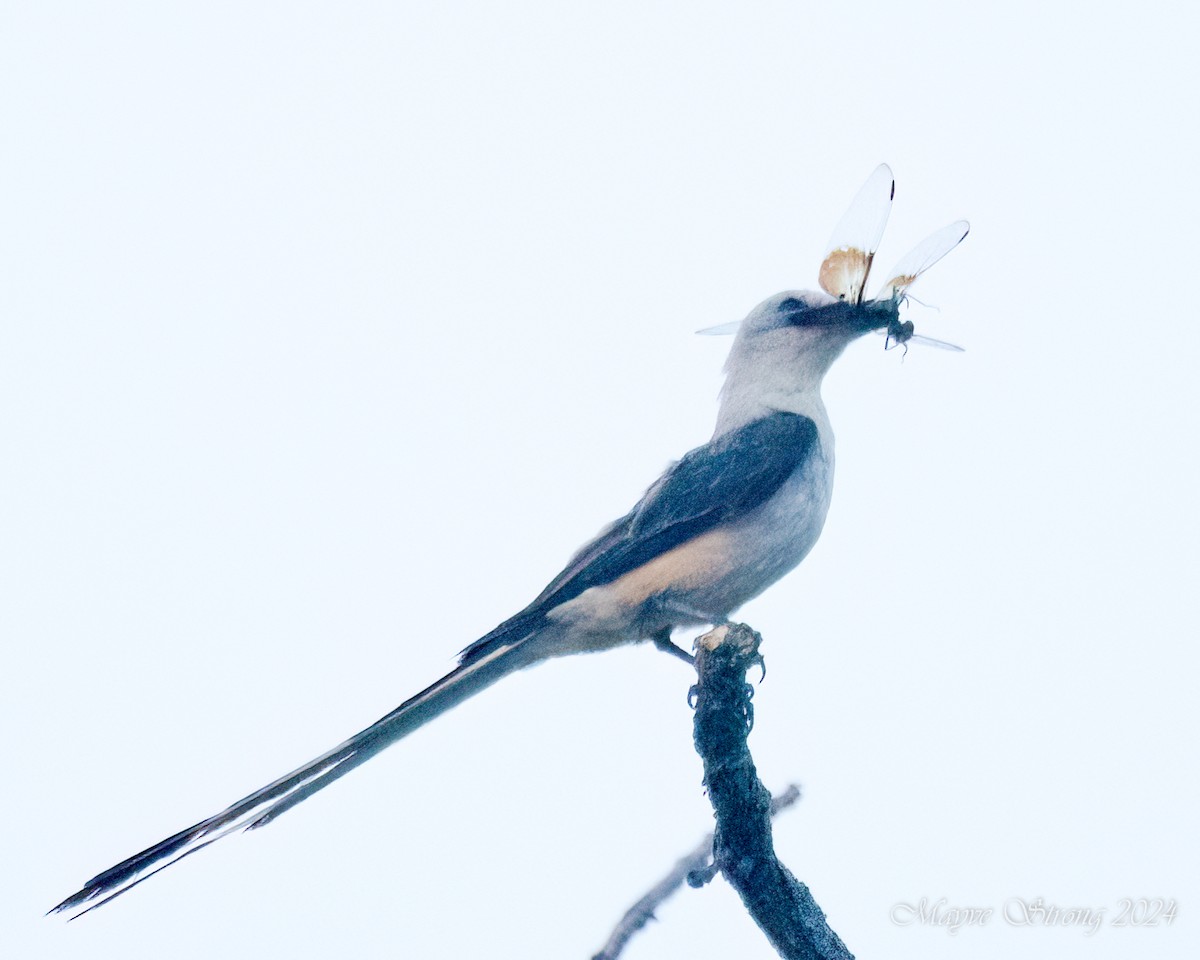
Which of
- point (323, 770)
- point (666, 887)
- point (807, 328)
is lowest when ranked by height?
point (666, 887)

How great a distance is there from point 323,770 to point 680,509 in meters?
1.49

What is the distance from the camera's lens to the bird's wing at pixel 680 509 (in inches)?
171

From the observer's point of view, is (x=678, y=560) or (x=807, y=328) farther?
(x=807, y=328)

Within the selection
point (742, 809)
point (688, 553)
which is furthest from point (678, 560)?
point (742, 809)

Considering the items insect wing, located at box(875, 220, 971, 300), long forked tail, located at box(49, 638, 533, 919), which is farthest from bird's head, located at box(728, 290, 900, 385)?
long forked tail, located at box(49, 638, 533, 919)

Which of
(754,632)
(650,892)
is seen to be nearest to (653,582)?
(754,632)

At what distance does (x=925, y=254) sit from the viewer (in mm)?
4664

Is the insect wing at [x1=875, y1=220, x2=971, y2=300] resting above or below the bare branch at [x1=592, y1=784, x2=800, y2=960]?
above

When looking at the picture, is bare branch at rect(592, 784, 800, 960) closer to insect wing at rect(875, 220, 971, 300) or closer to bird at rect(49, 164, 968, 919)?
bird at rect(49, 164, 968, 919)

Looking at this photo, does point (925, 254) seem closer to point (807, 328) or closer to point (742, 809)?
point (807, 328)

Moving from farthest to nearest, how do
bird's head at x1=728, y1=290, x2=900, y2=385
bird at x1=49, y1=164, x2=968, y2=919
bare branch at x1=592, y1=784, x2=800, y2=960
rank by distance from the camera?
bird's head at x1=728, y1=290, x2=900, y2=385, bird at x1=49, y1=164, x2=968, y2=919, bare branch at x1=592, y1=784, x2=800, y2=960

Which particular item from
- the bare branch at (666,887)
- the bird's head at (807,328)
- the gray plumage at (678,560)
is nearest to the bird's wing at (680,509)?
the gray plumage at (678,560)

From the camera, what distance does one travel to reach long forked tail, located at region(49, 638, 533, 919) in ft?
11.5

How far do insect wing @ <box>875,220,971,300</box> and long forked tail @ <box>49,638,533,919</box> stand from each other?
1972 millimetres
